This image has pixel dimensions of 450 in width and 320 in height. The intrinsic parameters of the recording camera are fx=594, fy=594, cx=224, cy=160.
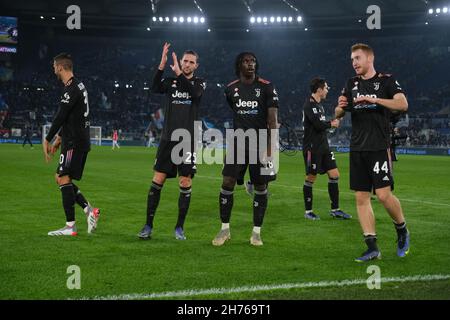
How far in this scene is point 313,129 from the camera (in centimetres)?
1052

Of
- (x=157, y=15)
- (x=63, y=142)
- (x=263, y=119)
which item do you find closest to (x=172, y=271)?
(x=263, y=119)

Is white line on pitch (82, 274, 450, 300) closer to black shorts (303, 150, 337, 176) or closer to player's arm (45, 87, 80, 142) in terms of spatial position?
player's arm (45, 87, 80, 142)

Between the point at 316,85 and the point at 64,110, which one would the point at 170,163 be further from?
the point at 316,85

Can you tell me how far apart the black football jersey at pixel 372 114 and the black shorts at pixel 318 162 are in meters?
3.81

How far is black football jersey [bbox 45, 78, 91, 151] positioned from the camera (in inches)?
313

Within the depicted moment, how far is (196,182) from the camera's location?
55.3 feet


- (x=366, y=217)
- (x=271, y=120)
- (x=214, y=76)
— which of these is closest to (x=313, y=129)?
(x=271, y=120)

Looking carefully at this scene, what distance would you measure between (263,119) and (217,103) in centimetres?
5925

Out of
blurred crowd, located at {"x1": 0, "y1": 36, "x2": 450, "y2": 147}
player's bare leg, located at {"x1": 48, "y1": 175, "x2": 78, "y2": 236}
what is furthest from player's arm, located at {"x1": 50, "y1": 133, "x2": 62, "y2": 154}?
blurred crowd, located at {"x1": 0, "y1": 36, "x2": 450, "y2": 147}

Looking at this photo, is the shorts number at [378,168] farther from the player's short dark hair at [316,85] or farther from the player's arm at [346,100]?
the player's short dark hair at [316,85]

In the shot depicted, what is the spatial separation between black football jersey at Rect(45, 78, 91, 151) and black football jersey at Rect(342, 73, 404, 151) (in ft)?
11.8

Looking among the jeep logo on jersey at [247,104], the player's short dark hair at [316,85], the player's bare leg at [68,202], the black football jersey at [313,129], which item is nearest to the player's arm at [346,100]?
the jeep logo on jersey at [247,104]

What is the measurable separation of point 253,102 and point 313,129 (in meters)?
3.32
